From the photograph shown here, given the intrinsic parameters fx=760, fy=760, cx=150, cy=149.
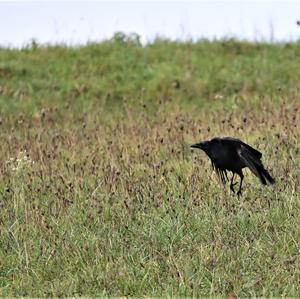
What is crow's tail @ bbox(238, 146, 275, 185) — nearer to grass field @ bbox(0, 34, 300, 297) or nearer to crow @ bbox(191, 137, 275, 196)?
crow @ bbox(191, 137, 275, 196)

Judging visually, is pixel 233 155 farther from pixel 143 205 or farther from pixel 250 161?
pixel 143 205

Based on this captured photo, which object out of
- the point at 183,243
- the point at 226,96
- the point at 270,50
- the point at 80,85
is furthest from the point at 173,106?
the point at 183,243

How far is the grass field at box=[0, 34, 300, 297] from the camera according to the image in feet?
17.6

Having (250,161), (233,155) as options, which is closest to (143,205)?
(233,155)

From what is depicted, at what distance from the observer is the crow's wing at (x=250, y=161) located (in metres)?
6.32

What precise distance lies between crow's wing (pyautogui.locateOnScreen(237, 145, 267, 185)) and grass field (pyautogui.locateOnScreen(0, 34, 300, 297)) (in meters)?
0.21

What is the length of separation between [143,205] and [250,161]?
97 centimetres

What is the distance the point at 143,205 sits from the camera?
6.43 meters

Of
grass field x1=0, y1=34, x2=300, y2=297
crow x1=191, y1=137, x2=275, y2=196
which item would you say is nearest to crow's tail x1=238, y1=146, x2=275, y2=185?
crow x1=191, y1=137, x2=275, y2=196

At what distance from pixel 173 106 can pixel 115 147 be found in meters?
3.85

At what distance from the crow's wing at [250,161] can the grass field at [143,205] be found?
21 centimetres

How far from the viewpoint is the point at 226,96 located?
43.8 ft

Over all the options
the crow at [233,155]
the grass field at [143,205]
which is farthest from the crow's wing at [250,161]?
the grass field at [143,205]

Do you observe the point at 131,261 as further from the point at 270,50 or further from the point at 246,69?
the point at 270,50
